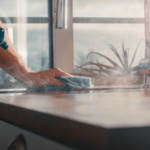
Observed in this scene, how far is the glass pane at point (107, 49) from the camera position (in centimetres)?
73

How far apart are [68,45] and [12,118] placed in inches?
42.9

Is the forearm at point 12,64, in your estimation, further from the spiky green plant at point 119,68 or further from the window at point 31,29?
the window at point 31,29

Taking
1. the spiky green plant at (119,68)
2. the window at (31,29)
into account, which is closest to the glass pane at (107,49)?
the spiky green plant at (119,68)

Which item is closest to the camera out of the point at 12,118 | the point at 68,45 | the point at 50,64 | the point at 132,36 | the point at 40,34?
the point at 12,118

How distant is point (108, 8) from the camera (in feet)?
3.48

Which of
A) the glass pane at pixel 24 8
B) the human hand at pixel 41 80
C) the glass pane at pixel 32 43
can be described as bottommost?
the human hand at pixel 41 80

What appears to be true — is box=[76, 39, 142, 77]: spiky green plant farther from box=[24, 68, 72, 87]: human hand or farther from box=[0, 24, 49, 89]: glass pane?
box=[0, 24, 49, 89]: glass pane

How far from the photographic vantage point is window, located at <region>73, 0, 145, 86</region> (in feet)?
2.43

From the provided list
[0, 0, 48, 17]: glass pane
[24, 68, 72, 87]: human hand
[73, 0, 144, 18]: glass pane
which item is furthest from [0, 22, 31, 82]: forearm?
[0, 0, 48, 17]: glass pane

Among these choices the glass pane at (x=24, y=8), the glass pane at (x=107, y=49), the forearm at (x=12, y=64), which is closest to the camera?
the forearm at (x=12, y=64)

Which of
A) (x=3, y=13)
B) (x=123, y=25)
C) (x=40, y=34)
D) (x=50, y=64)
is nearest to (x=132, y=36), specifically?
(x=123, y=25)

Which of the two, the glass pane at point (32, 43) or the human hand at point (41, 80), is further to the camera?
the glass pane at point (32, 43)

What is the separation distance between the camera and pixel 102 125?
0.11m

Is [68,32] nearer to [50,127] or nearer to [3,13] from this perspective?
[3,13]
